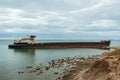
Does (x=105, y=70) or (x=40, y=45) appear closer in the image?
(x=105, y=70)

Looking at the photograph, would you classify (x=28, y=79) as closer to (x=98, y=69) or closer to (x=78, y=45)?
(x=98, y=69)

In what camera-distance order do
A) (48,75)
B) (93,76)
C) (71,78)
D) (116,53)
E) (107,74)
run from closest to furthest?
(107,74) < (93,76) < (71,78) < (116,53) < (48,75)

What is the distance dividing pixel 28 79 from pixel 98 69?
10.2 meters

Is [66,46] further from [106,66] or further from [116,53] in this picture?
[106,66]

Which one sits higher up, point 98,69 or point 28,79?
point 98,69

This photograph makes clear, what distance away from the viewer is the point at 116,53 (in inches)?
1123

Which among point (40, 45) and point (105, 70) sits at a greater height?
point (40, 45)

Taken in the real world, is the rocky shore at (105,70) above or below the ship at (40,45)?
below

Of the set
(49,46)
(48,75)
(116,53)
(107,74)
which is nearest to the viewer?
(107,74)

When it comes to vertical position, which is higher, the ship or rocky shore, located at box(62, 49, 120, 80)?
the ship

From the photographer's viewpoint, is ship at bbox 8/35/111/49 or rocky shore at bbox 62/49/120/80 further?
ship at bbox 8/35/111/49

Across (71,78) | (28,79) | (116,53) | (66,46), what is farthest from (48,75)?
(66,46)

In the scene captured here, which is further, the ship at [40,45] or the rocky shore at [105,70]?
the ship at [40,45]

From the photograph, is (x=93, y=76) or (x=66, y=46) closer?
(x=93, y=76)
